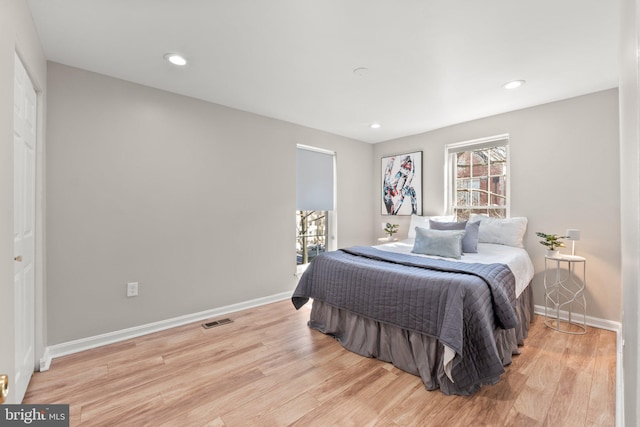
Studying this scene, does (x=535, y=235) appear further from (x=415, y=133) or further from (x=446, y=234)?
(x=415, y=133)

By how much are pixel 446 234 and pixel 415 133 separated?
209 centimetres

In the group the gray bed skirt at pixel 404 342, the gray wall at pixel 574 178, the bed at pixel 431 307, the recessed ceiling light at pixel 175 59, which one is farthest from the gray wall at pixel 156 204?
the gray wall at pixel 574 178

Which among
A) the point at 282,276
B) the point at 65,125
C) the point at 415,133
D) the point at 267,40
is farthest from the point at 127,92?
the point at 415,133

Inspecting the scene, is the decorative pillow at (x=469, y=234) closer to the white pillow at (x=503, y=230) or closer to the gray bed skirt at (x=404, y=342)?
the white pillow at (x=503, y=230)

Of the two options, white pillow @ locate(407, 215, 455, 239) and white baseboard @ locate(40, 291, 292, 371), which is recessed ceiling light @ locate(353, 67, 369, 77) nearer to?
white pillow @ locate(407, 215, 455, 239)

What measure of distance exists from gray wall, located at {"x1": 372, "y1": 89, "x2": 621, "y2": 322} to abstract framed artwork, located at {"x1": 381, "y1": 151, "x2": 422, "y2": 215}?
1.04m

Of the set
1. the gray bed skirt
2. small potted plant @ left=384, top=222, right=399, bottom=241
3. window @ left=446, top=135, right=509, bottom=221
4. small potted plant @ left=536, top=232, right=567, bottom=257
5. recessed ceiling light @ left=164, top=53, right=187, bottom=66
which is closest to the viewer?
the gray bed skirt

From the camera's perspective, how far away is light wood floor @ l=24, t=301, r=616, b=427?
1716 millimetres

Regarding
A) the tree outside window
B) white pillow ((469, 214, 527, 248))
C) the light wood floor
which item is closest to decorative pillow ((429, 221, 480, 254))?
white pillow ((469, 214, 527, 248))

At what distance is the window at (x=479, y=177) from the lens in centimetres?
375

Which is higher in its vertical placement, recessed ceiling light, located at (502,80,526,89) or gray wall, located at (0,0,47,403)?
recessed ceiling light, located at (502,80,526,89)

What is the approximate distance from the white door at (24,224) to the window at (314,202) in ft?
8.91

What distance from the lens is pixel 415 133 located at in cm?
457

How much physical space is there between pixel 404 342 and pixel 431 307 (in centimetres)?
40
